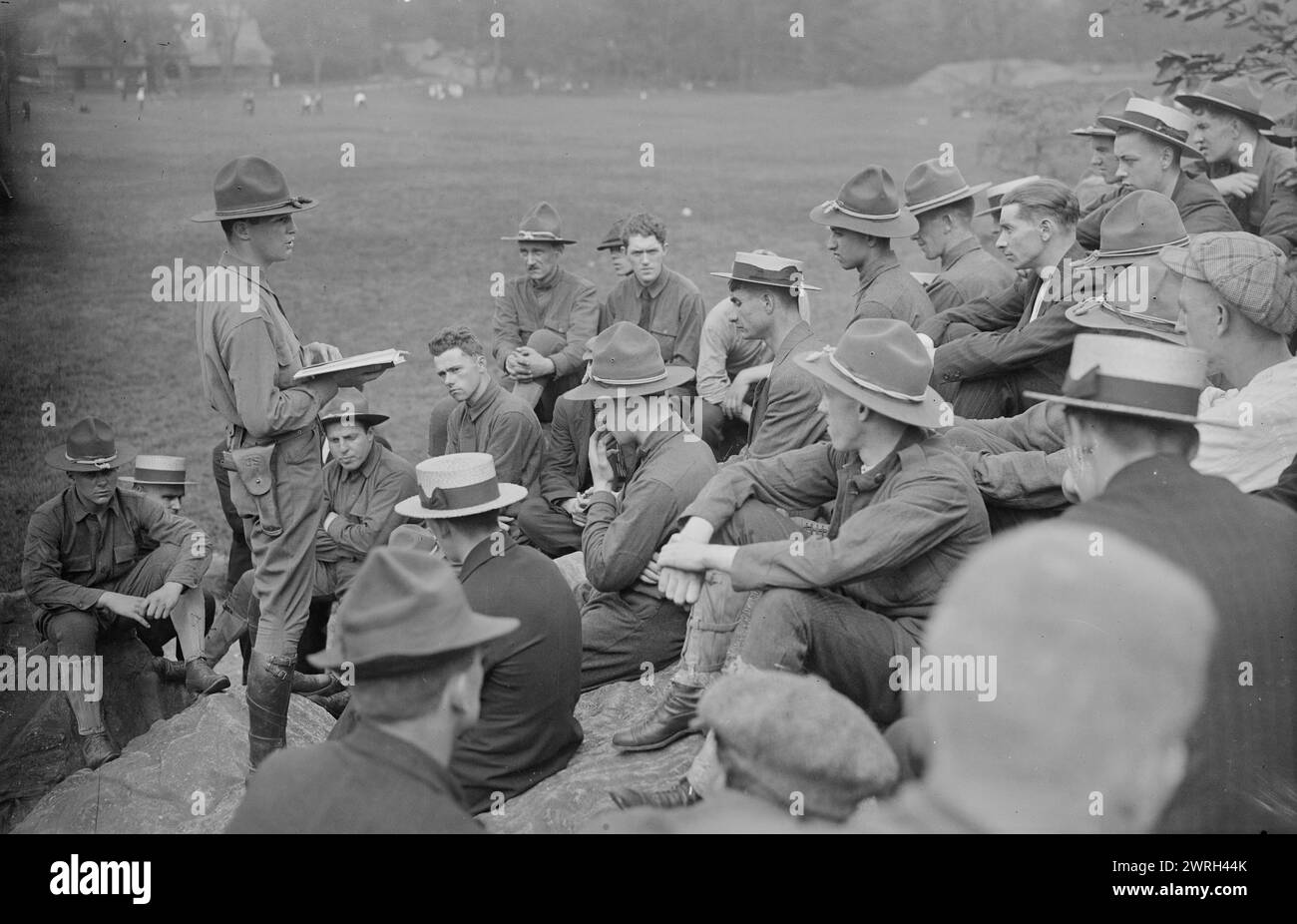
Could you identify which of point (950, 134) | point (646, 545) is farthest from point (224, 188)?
point (950, 134)

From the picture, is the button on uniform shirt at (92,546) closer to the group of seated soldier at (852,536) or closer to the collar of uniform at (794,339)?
the group of seated soldier at (852,536)

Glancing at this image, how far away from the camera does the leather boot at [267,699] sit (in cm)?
525

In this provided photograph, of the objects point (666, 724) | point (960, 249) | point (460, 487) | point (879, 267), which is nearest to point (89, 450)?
point (460, 487)

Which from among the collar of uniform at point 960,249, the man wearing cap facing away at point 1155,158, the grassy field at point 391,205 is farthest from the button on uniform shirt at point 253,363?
the grassy field at point 391,205

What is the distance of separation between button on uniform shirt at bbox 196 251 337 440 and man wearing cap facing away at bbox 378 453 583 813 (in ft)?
2.48

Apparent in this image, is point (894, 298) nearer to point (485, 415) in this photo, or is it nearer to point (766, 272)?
point (766, 272)

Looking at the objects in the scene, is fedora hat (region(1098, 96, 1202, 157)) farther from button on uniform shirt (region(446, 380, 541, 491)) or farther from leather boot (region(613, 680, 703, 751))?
leather boot (region(613, 680, 703, 751))

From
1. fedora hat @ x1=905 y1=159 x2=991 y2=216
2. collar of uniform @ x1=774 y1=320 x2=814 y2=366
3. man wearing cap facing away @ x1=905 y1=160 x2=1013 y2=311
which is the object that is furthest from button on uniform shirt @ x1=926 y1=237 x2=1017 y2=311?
collar of uniform @ x1=774 y1=320 x2=814 y2=366

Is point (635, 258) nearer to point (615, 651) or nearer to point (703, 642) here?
point (615, 651)

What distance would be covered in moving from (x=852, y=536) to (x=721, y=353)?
140 inches

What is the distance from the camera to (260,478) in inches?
206

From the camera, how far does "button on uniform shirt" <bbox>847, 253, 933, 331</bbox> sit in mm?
6086

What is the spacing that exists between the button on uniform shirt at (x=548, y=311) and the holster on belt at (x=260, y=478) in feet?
10.2

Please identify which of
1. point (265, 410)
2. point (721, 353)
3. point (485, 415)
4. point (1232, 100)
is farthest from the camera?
point (721, 353)
